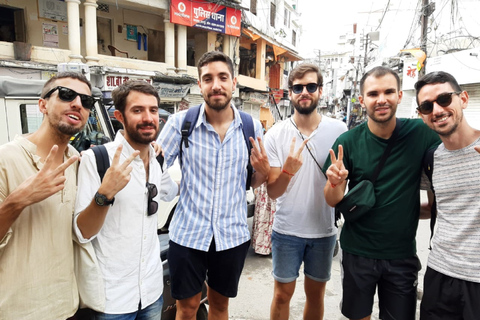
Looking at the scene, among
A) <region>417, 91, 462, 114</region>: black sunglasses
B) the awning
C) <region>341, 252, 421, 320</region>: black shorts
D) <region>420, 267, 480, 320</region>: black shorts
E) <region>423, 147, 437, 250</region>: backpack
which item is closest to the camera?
<region>420, 267, 480, 320</region>: black shorts

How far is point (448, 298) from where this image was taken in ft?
5.92

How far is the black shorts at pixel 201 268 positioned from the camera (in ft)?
6.97

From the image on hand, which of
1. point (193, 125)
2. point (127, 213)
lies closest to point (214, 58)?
point (193, 125)

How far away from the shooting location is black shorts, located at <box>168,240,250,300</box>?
2.12m

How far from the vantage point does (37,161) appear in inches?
58.5

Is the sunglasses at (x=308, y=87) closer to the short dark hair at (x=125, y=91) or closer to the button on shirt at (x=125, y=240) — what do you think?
the short dark hair at (x=125, y=91)

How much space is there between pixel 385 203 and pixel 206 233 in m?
1.22

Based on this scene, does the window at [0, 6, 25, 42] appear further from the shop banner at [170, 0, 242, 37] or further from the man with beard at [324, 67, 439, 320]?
the man with beard at [324, 67, 439, 320]

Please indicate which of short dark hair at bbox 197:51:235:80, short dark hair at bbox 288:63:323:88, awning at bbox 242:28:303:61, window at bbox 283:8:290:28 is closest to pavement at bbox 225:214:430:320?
short dark hair at bbox 288:63:323:88

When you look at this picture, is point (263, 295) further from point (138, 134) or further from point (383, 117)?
point (138, 134)

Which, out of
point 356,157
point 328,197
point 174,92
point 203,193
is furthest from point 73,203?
point 174,92

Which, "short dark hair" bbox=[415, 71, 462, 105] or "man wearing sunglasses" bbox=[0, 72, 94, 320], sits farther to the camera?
"short dark hair" bbox=[415, 71, 462, 105]

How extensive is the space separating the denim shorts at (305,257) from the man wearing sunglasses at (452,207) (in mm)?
754

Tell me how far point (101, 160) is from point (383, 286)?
2.01 metres
